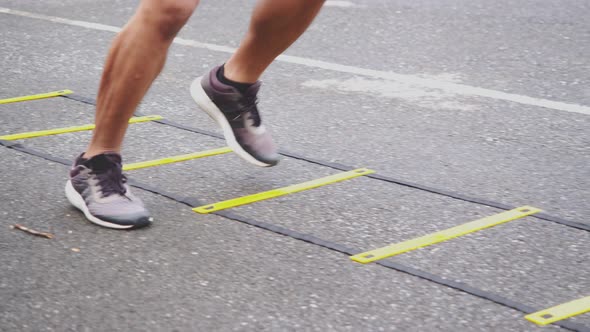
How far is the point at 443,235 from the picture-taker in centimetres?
364

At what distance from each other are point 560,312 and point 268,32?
61.9 inches

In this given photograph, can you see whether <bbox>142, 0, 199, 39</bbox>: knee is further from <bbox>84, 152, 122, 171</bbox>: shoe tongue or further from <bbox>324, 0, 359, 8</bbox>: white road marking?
<bbox>324, 0, 359, 8</bbox>: white road marking

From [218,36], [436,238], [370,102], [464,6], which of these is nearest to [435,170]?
[436,238]

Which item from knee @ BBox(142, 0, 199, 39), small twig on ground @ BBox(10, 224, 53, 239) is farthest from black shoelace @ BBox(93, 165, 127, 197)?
knee @ BBox(142, 0, 199, 39)

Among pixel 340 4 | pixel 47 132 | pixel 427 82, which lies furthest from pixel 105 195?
pixel 340 4

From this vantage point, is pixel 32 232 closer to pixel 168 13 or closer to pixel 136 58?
pixel 136 58

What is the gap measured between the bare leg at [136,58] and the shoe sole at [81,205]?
25cm

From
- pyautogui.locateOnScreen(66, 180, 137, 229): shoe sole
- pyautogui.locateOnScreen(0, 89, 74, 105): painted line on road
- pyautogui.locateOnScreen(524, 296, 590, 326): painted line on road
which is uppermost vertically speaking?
pyautogui.locateOnScreen(524, 296, 590, 326): painted line on road

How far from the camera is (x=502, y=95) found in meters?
5.67

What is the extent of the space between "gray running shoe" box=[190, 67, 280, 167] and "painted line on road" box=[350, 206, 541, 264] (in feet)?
2.78

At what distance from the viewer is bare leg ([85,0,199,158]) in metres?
3.53

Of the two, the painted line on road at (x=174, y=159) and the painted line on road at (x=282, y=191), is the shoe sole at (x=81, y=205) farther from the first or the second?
the painted line on road at (x=174, y=159)

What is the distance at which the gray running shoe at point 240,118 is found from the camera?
13.8 feet

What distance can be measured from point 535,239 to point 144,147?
1.82 metres
